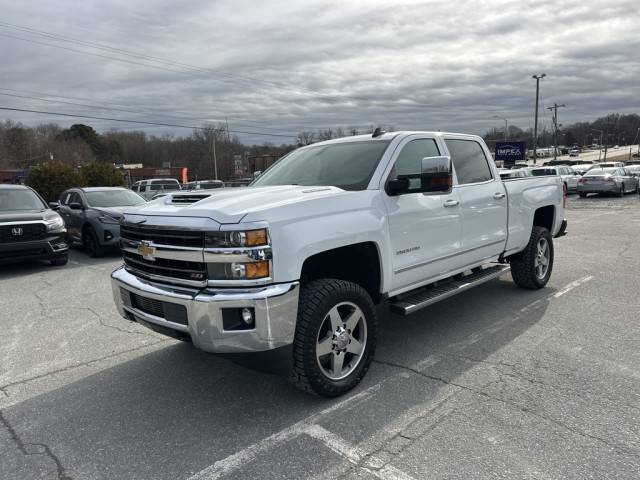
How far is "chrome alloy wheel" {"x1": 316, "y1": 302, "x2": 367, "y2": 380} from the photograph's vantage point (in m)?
3.63

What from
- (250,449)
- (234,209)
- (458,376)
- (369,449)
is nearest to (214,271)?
(234,209)

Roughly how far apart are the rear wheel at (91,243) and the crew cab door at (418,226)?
339 inches

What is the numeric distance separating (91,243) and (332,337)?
938 cm

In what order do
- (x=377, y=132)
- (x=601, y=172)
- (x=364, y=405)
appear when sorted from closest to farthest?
(x=364, y=405), (x=377, y=132), (x=601, y=172)

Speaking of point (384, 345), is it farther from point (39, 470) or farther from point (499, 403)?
point (39, 470)

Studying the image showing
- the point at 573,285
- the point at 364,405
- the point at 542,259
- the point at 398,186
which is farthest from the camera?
the point at 573,285

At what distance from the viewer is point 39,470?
292cm

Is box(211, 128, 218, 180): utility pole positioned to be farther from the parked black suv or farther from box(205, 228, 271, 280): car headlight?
box(205, 228, 271, 280): car headlight

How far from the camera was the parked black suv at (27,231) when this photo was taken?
29.6 ft

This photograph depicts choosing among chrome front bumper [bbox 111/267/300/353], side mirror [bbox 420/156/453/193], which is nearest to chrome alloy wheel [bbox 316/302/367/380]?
chrome front bumper [bbox 111/267/300/353]

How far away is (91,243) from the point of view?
37.4 ft

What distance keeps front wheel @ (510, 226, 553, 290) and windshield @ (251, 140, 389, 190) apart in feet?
9.58

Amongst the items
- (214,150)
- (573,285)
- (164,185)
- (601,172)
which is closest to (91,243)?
(573,285)

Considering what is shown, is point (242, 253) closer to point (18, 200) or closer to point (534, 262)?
point (534, 262)
